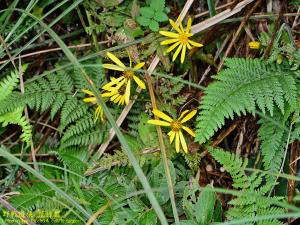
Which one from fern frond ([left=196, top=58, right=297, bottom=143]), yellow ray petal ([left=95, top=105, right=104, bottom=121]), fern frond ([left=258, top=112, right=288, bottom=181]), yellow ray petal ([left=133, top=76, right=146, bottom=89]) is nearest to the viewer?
fern frond ([left=196, top=58, right=297, bottom=143])

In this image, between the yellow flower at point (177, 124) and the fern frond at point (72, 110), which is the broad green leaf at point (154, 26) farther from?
the fern frond at point (72, 110)

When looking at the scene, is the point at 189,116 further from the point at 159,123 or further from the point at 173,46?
the point at 173,46

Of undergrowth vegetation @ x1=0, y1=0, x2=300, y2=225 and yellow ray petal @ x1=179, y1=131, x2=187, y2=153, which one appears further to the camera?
yellow ray petal @ x1=179, y1=131, x2=187, y2=153

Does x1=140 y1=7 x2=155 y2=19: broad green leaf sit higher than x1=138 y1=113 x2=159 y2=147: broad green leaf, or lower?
higher

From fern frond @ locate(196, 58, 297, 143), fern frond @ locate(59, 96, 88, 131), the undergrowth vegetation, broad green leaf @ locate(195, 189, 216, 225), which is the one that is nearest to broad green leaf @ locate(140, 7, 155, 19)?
the undergrowth vegetation

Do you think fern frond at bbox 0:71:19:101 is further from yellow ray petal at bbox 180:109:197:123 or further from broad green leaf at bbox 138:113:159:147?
yellow ray petal at bbox 180:109:197:123

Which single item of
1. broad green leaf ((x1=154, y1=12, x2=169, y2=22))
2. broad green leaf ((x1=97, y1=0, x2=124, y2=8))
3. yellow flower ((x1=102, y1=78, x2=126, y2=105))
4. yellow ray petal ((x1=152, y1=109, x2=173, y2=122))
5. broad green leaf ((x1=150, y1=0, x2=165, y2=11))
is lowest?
yellow ray petal ((x1=152, y1=109, x2=173, y2=122))

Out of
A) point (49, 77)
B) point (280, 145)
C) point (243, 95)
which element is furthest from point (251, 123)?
point (49, 77)

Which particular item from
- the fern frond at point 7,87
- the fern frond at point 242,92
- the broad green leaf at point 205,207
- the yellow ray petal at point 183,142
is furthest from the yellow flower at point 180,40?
the fern frond at point 7,87
